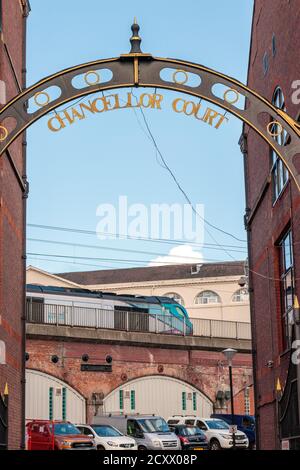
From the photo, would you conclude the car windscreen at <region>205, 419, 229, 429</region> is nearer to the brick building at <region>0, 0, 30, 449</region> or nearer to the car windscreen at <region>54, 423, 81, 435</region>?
the car windscreen at <region>54, 423, 81, 435</region>

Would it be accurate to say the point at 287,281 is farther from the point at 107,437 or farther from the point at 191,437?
the point at 191,437

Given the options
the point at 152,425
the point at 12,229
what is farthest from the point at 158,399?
the point at 12,229

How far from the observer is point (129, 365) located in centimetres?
4591

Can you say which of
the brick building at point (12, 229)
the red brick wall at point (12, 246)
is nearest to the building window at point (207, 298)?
the brick building at point (12, 229)

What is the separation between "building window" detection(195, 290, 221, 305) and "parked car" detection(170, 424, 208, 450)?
3856 centimetres

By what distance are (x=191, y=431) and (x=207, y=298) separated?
3940 centimetres

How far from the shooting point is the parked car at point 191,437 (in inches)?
1513

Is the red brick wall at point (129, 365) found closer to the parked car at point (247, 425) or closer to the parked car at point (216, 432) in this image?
the parked car at point (247, 425)

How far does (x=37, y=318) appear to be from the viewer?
145ft

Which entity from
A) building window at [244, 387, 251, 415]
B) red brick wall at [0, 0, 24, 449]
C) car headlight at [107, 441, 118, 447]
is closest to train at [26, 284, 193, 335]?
building window at [244, 387, 251, 415]
